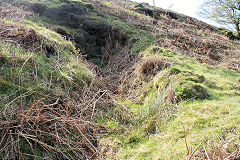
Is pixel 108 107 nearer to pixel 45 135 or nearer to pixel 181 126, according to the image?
pixel 45 135

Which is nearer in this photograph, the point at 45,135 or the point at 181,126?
the point at 45,135

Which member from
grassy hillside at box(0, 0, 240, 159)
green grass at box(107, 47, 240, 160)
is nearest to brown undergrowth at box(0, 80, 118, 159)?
grassy hillside at box(0, 0, 240, 159)

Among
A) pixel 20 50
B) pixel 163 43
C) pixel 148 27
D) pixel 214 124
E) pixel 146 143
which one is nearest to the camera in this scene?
pixel 214 124

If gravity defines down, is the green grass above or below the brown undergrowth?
above

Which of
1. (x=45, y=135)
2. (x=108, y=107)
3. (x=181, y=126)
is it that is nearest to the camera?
(x=45, y=135)

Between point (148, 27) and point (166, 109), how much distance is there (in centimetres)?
675

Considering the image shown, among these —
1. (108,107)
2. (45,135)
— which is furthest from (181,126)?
(45,135)

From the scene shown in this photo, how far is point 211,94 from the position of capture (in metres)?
3.76

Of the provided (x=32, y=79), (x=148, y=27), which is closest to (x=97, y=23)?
(x=148, y=27)

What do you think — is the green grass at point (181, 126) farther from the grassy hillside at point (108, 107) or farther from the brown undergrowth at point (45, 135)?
the brown undergrowth at point (45, 135)

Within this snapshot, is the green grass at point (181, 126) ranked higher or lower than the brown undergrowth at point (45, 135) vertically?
higher

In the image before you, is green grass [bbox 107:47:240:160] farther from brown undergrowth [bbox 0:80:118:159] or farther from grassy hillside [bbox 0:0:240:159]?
brown undergrowth [bbox 0:80:118:159]

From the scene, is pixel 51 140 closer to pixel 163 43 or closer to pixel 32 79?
pixel 32 79

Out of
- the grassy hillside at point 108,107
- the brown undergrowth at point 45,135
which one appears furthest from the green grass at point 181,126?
the brown undergrowth at point 45,135
